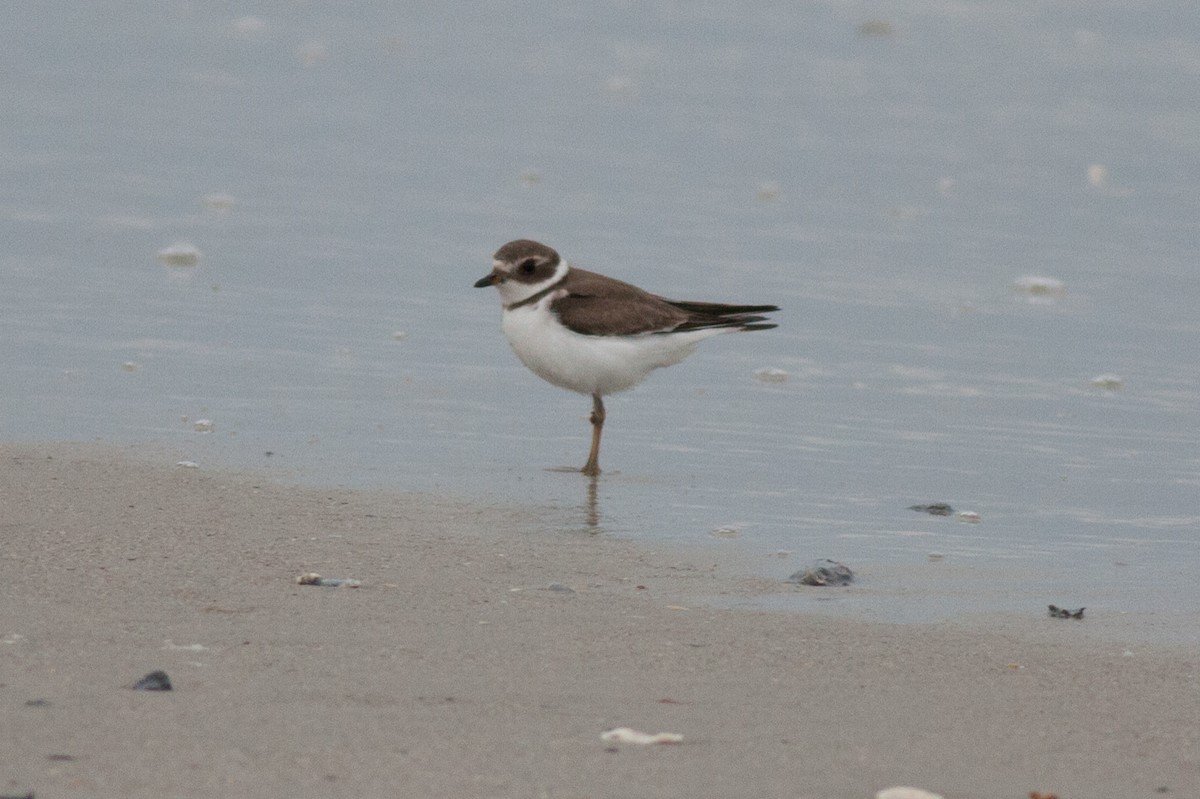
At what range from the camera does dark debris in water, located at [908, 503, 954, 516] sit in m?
6.22

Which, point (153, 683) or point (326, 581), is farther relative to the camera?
point (326, 581)

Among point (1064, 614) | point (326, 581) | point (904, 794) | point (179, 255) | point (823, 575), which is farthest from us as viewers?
point (179, 255)

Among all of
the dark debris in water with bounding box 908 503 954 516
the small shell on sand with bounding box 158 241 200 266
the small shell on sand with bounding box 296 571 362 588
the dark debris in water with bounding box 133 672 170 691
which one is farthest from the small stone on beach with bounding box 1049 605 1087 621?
the small shell on sand with bounding box 158 241 200 266

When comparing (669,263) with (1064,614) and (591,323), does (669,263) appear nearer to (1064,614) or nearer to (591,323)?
(591,323)

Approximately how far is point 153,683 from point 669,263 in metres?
6.52

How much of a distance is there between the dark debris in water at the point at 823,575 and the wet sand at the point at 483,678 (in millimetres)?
180

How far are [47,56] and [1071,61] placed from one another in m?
9.54

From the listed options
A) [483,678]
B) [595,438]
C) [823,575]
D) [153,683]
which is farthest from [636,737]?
[595,438]

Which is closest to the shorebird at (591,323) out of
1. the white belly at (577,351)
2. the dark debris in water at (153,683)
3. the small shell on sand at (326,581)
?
the white belly at (577,351)

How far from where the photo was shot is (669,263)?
10016mm

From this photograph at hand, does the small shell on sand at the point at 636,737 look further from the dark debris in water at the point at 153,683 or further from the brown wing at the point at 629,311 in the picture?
the brown wing at the point at 629,311

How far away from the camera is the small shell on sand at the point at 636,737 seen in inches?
143

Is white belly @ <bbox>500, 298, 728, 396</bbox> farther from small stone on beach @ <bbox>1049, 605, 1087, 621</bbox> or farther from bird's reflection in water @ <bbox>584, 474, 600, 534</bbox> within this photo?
small stone on beach @ <bbox>1049, 605, 1087, 621</bbox>

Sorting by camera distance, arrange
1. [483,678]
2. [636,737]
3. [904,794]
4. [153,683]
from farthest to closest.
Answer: [483,678] < [153,683] < [636,737] < [904,794]
